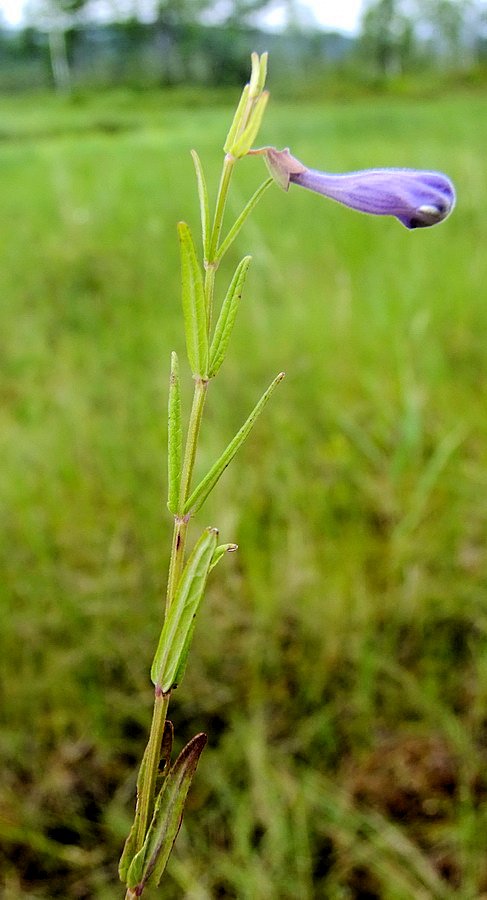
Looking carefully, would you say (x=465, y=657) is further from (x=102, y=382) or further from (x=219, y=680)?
(x=102, y=382)

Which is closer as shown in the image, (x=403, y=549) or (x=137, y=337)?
(x=403, y=549)

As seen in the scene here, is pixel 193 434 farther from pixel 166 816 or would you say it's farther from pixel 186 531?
pixel 166 816

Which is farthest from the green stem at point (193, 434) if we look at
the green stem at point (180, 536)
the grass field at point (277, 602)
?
the grass field at point (277, 602)

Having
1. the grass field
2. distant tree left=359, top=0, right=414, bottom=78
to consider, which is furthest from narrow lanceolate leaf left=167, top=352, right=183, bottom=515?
distant tree left=359, top=0, right=414, bottom=78

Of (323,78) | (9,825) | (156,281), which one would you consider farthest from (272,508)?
(323,78)

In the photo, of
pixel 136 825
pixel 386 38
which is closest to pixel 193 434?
pixel 136 825
